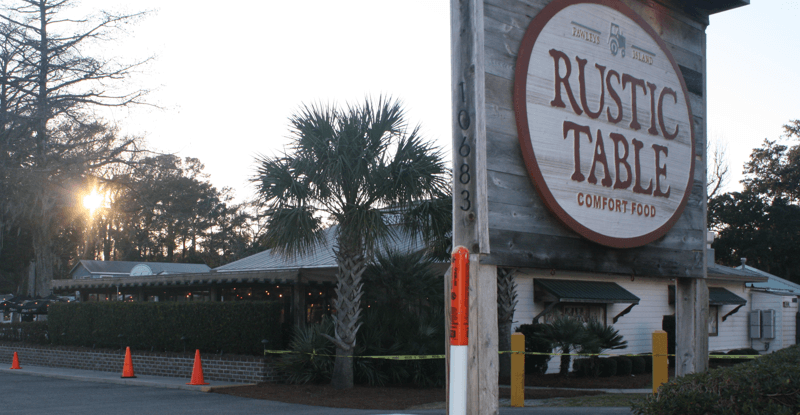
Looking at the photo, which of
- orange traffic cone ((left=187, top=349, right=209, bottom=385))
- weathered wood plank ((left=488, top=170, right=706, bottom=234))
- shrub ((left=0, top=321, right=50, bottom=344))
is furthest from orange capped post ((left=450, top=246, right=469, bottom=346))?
shrub ((left=0, top=321, right=50, bottom=344))

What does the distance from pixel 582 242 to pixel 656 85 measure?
197 cm

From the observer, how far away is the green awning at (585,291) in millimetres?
18297

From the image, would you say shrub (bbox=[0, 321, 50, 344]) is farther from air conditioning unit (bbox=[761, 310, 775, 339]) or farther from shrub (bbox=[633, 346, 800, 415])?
air conditioning unit (bbox=[761, 310, 775, 339])

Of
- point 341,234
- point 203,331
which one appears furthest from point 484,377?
point 203,331

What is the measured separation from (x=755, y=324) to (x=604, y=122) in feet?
82.2

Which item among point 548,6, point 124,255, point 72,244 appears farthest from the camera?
point 124,255

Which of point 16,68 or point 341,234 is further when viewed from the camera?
point 16,68

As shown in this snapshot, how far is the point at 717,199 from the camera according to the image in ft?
163

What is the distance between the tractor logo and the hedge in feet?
36.7

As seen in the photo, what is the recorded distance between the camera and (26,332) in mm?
22594

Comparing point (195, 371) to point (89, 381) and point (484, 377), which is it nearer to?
point (89, 381)

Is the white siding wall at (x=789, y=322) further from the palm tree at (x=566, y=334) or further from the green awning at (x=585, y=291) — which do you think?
the palm tree at (x=566, y=334)

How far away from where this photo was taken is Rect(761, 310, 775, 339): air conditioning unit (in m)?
26.9

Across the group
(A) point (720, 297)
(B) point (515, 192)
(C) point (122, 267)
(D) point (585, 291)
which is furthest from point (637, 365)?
(C) point (122, 267)
